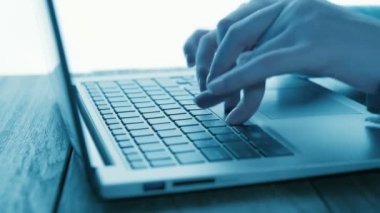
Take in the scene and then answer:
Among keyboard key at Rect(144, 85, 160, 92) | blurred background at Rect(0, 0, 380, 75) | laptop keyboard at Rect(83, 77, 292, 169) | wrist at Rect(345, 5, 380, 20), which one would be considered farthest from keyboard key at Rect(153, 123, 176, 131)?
blurred background at Rect(0, 0, 380, 75)

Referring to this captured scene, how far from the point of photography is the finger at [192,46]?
847mm

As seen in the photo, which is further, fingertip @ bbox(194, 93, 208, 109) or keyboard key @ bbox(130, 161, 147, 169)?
fingertip @ bbox(194, 93, 208, 109)

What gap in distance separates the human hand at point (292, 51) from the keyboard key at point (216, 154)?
10cm

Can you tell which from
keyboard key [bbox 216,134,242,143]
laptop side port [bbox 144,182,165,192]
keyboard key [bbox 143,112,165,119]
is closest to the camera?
laptop side port [bbox 144,182,165,192]

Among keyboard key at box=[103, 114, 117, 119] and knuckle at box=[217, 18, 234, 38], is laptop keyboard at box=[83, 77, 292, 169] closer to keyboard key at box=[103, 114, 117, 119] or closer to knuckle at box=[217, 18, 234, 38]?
keyboard key at box=[103, 114, 117, 119]

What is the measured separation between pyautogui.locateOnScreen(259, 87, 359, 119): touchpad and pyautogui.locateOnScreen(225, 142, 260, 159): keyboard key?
12 centimetres

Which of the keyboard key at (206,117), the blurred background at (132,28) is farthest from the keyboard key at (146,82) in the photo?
the blurred background at (132,28)

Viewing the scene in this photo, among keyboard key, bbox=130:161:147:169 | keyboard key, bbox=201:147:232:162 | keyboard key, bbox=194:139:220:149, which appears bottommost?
keyboard key, bbox=194:139:220:149

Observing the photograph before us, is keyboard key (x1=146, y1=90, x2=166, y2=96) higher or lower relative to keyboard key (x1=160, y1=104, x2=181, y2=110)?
lower

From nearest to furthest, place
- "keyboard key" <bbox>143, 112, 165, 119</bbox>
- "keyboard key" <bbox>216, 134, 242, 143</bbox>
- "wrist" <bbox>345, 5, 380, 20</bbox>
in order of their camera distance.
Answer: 1. "keyboard key" <bbox>216, 134, 242, 143</bbox>
2. "keyboard key" <bbox>143, 112, 165, 119</bbox>
3. "wrist" <bbox>345, 5, 380, 20</bbox>

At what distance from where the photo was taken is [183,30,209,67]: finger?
0.85 m

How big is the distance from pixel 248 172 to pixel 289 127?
0.15 metres

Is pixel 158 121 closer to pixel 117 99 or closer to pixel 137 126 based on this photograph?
pixel 137 126

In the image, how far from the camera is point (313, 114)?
643 millimetres
